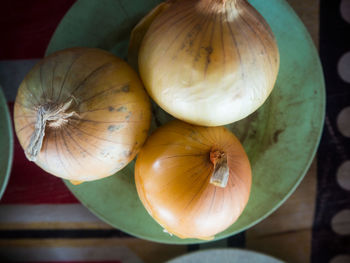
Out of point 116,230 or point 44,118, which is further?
point 116,230

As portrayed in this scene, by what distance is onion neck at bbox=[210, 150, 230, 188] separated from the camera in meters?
0.41

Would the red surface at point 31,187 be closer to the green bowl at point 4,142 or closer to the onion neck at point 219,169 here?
the green bowl at point 4,142

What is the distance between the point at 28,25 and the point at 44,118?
462mm

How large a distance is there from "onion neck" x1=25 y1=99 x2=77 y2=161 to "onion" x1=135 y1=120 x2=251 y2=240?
0.54 ft

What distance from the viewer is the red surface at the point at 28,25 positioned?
745mm

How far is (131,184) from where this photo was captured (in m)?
0.65

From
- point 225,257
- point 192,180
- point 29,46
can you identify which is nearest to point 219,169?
point 192,180

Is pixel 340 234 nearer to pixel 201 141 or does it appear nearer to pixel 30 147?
pixel 201 141

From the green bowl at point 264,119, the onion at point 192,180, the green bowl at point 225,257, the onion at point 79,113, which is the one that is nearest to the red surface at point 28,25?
the green bowl at point 264,119

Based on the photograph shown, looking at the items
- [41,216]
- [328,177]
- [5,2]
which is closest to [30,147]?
[41,216]

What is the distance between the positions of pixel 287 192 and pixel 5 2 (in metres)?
0.81

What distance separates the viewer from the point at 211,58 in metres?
0.40

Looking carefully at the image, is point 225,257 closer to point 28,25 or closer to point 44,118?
point 44,118

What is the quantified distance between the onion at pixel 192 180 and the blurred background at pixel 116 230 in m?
0.29
